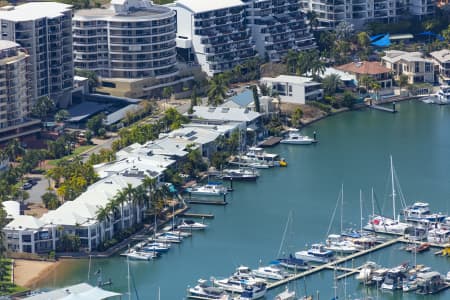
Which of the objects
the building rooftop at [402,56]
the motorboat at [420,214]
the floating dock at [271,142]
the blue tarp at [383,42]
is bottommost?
the motorboat at [420,214]

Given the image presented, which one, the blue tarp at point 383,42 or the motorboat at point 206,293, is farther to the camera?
the blue tarp at point 383,42

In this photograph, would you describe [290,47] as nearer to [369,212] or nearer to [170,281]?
[369,212]

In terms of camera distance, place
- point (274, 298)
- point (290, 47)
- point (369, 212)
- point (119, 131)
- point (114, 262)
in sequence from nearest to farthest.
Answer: point (274, 298), point (114, 262), point (369, 212), point (119, 131), point (290, 47)

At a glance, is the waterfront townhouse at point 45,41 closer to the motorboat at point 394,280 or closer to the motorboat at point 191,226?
the motorboat at point 191,226

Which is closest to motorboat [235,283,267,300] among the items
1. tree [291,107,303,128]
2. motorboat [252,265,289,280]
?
motorboat [252,265,289,280]

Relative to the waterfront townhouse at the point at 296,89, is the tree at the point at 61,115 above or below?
below

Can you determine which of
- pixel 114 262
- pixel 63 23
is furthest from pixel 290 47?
pixel 114 262

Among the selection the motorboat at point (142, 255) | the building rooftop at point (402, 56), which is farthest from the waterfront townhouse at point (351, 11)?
the motorboat at point (142, 255)

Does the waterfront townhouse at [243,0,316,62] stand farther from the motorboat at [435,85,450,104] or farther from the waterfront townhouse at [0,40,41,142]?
the waterfront townhouse at [0,40,41,142]
